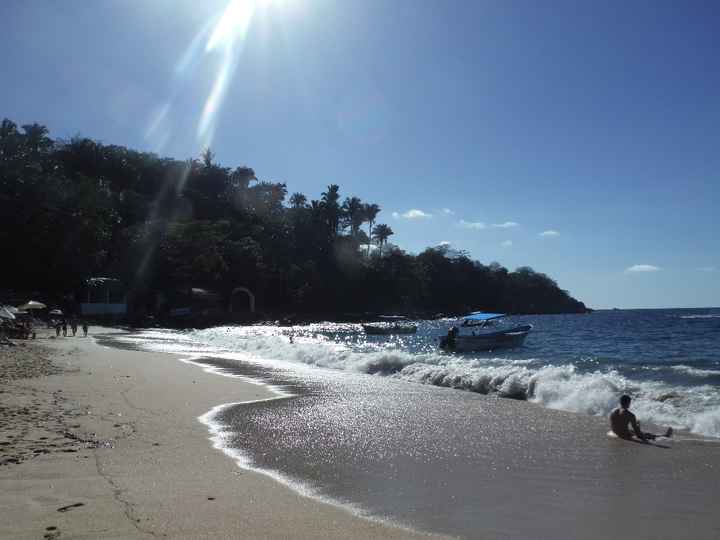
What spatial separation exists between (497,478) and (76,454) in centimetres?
526

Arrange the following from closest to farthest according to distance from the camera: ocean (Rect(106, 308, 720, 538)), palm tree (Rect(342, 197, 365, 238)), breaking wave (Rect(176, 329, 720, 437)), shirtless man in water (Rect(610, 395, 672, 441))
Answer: ocean (Rect(106, 308, 720, 538))
shirtless man in water (Rect(610, 395, 672, 441))
breaking wave (Rect(176, 329, 720, 437))
palm tree (Rect(342, 197, 365, 238))

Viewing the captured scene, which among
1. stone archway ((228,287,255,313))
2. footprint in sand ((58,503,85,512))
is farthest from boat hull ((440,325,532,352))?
stone archway ((228,287,255,313))

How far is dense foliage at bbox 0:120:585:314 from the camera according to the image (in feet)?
182

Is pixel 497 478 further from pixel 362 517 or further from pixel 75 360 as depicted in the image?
pixel 75 360

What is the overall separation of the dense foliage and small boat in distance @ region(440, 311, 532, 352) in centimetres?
3905

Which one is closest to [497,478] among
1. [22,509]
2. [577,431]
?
[577,431]

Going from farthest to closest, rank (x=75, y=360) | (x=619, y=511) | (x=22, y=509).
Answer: (x=75, y=360) → (x=619, y=511) → (x=22, y=509)

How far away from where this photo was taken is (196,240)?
70.8m

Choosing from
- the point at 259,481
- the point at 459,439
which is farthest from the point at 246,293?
the point at 259,481

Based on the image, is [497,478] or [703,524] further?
[497,478]

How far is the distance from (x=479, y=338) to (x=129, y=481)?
30.9 m

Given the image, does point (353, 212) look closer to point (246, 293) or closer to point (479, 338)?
point (246, 293)

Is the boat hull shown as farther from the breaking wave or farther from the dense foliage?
the dense foliage

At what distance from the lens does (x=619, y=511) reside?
19.6ft
